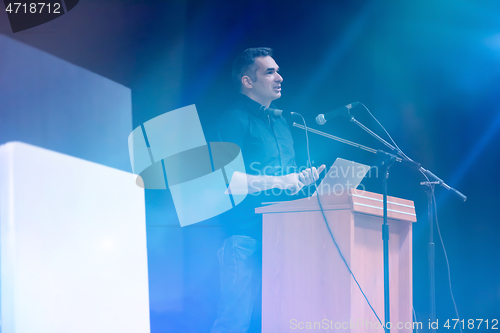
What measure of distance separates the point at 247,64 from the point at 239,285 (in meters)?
1.22

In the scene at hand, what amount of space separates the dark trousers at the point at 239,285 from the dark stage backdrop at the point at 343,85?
2.24 feet

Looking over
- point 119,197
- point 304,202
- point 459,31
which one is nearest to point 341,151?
point 459,31

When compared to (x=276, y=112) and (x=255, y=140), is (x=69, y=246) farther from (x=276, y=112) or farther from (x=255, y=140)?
(x=276, y=112)

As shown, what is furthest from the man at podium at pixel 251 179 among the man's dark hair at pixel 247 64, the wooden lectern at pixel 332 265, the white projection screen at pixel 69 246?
the white projection screen at pixel 69 246

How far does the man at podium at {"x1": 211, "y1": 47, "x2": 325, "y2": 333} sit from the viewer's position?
67.4 inches

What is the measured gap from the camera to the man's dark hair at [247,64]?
7.16 feet

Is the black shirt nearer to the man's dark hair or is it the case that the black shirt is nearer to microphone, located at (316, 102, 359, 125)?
the man's dark hair

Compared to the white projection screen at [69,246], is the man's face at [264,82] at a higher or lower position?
higher

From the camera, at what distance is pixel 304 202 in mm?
1510

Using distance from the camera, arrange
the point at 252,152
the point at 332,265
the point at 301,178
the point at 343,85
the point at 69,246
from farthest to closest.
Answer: the point at 343,85 < the point at 69,246 < the point at 252,152 < the point at 301,178 < the point at 332,265

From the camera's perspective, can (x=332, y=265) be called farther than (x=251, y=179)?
No

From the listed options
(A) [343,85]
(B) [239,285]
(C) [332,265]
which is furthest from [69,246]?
(A) [343,85]

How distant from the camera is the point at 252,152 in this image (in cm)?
192

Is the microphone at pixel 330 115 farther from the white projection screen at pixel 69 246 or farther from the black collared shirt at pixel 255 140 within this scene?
the white projection screen at pixel 69 246
